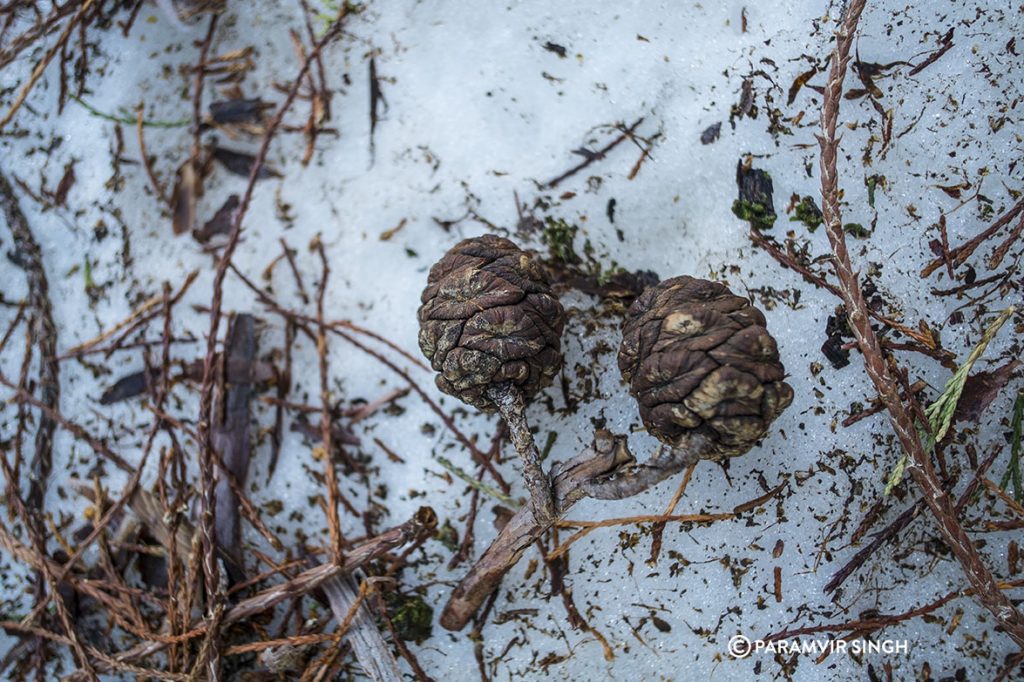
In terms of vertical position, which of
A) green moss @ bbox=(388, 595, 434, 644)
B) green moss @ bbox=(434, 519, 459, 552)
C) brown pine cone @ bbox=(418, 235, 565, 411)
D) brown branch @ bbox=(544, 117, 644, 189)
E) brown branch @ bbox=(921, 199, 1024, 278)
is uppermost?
brown branch @ bbox=(544, 117, 644, 189)

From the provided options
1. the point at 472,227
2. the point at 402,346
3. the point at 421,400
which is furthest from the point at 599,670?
the point at 472,227

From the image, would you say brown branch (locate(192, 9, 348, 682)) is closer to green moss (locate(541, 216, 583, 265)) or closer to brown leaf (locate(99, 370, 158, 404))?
brown leaf (locate(99, 370, 158, 404))

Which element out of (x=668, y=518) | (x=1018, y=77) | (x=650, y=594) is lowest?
(x=650, y=594)

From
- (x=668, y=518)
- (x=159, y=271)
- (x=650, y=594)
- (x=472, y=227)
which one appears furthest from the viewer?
(x=159, y=271)

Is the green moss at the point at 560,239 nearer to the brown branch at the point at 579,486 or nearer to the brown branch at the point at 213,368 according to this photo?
the brown branch at the point at 579,486

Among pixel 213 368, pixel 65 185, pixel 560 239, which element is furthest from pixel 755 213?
pixel 65 185

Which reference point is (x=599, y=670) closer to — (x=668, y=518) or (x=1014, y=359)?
(x=668, y=518)

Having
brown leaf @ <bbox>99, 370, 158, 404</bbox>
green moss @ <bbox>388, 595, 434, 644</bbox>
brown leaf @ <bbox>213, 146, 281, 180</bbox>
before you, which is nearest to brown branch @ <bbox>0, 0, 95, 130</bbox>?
brown leaf @ <bbox>213, 146, 281, 180</bbox>
